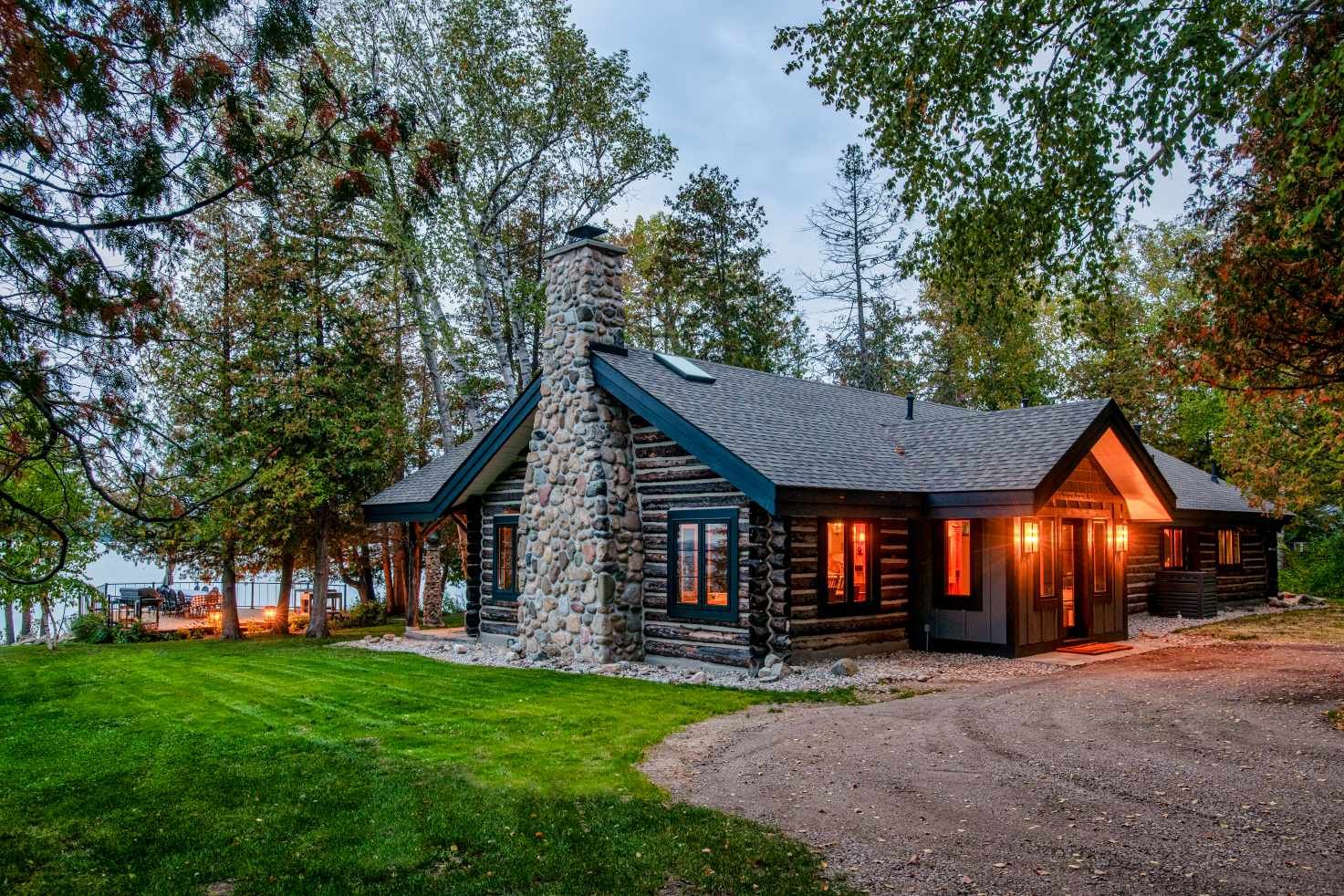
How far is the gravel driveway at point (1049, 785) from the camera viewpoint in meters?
4.95

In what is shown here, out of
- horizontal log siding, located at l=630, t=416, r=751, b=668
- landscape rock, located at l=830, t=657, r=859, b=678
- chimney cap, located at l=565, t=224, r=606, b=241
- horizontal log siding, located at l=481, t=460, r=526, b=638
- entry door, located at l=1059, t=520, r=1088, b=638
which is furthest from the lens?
horizontal log siding, located at l=481, t=460, r=526, b=638

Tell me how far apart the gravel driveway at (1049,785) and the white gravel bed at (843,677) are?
3.29ft

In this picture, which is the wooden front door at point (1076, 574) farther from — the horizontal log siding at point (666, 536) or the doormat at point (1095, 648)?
the horizontal log siding at point (666, 536)

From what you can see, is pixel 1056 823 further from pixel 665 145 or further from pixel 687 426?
pixel 665 145

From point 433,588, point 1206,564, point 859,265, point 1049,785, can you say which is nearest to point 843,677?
point 1049,785

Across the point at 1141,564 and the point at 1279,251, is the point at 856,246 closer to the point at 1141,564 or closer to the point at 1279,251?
the point at 1141,564

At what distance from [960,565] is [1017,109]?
25.9 feet

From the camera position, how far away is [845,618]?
13.4 metres

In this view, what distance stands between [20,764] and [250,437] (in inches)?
471

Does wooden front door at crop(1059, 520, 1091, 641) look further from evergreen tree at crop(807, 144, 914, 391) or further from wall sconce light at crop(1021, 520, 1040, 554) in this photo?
evergreen tree at crop(807, 144, 914, 391)

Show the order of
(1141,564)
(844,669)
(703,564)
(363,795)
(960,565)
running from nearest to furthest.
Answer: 1. (363,795)
2. (844,669)
3. (703,564)
4. (960,565)
5. (1141,564)

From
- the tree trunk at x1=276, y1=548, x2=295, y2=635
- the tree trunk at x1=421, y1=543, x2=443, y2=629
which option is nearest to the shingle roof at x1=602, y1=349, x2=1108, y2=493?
the tree trunk at x1=421, y1=543, x2=443, y2=629

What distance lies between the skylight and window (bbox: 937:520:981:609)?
4566mm

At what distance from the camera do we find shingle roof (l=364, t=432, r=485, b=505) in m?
17.6
